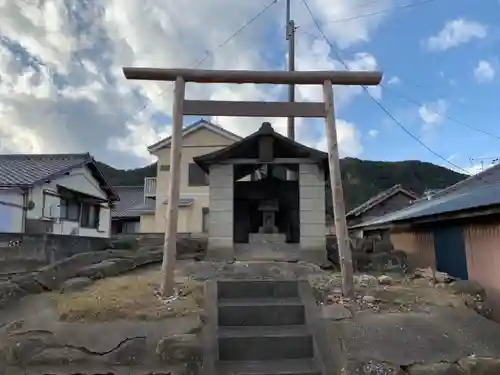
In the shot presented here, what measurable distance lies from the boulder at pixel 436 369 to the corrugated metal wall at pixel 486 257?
217 centimetres

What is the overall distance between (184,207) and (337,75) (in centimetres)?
1633

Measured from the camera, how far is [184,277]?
246 inches

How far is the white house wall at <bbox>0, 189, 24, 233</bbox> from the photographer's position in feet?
51.3

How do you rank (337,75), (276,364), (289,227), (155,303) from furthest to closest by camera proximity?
(289,227) < (337,75) < (155,303) < (276,364)

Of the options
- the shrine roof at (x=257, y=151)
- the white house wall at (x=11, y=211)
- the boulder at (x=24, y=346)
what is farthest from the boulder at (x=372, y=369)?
the white house wall at (x=11, y=211)

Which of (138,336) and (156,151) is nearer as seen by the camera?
(138,336)

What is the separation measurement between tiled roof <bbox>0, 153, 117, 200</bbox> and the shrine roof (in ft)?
35.5

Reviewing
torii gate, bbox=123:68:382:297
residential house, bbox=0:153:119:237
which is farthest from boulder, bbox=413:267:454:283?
residential house, bbox=0:153:119:237

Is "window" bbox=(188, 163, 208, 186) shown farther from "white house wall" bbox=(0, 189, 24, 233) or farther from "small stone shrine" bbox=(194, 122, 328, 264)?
"small stone shrine" bbox=(194, 122, 328, 264)

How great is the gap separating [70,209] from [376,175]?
28048 mm

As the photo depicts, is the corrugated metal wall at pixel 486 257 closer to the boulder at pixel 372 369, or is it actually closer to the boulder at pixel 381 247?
the boulder at pixel 381 247

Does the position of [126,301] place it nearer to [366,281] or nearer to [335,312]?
[335,312]

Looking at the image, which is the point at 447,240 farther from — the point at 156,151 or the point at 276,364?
the point at 156,151

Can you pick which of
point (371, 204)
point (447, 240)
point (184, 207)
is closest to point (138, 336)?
point (447, 240)
